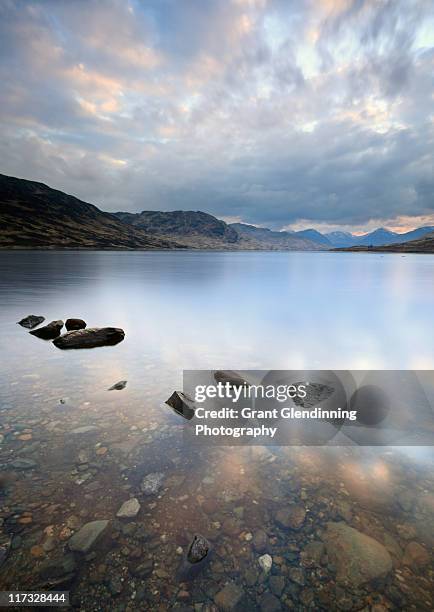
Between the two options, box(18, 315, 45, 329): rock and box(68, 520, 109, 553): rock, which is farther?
box(18, 315, 45, 329): rock

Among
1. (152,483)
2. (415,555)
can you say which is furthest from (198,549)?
(415,555)

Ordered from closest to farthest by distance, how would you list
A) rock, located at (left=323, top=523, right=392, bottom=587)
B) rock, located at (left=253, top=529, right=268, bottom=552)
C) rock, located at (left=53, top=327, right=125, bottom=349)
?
1. rock, located at (left=323, top=523, right=392, bottom=587)
2. rock, located at (left=253, top=529, right=268, bottom=552)
3. rock, located at (left=53, top=327, right=125, bottom=349)

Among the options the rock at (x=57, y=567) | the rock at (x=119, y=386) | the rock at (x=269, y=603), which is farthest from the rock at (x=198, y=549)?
the rock at (x=119, y=386)

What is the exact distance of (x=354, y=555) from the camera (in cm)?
479

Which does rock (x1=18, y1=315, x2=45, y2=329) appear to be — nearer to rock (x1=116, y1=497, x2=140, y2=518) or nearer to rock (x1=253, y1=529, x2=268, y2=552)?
rock (x1=116, y1=497, x2=140, y2=518)

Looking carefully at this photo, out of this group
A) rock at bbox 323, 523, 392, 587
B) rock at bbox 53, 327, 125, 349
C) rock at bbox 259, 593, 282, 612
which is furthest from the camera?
rock at bbox 53, 327, 125, 349

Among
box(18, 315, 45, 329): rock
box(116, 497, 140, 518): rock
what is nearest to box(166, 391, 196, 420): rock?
box(116, 497, 140, 518): rock

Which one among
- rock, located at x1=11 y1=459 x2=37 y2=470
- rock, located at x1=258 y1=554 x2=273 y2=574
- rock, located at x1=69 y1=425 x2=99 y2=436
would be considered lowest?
rock, located at x1=69 y1=425 x2=99 y2=436

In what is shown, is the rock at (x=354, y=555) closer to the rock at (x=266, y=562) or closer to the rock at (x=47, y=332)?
the rock at (x=266, y=562)

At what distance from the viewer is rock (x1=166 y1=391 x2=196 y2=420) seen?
28.9ft

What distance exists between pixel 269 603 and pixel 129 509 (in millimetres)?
2764

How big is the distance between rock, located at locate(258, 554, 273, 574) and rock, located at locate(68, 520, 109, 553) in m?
2.68

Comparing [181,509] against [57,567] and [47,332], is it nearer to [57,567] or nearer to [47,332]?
[57,567]

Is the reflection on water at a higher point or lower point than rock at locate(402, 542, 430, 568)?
lower
